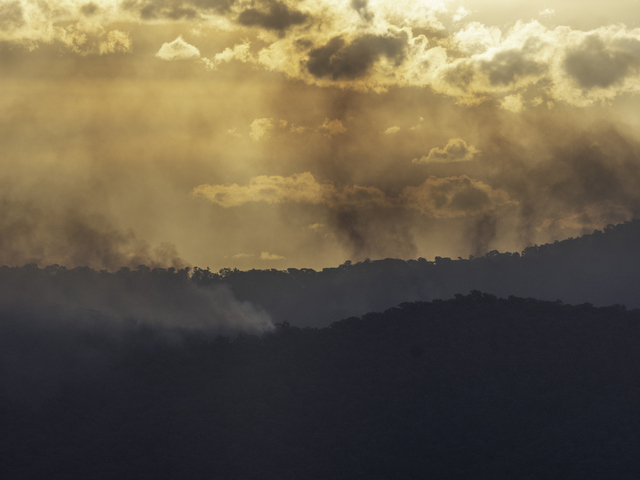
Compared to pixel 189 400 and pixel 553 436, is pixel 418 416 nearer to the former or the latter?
pixel 553 436

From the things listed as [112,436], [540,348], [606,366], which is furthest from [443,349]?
[112,436]

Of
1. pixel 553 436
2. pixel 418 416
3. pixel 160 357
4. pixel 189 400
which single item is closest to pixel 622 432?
pixel 553 436

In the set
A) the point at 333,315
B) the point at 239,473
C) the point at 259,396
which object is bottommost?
the point at 239,473

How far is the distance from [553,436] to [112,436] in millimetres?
51998

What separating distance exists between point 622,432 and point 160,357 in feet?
198

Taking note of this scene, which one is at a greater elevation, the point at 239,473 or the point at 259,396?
the point at 259,396

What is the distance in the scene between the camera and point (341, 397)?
322 ft

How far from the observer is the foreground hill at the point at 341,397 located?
87.6 m

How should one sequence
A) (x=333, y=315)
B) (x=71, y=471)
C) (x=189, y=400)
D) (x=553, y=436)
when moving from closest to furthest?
1. (x=71, y=471)
2. (x=553, y=436)
3. (x=189, y=400)
4. (x=333, y=315)

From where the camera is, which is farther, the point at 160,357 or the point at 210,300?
the point at 210,300

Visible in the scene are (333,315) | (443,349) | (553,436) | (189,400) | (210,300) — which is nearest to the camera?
(553,436)

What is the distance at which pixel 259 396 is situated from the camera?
326ft

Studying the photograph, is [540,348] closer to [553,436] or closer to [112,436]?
[553,436]

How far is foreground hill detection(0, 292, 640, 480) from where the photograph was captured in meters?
87.6
